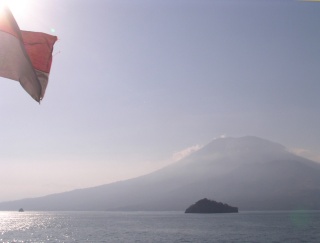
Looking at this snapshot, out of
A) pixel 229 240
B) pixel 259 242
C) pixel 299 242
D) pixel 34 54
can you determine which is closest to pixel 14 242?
pixel 229 240

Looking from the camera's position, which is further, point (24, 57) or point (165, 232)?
point (165, 232)

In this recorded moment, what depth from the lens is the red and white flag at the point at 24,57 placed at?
506 centimetres

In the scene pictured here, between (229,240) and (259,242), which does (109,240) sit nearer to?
(229,240)

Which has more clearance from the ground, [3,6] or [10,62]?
[3,6]

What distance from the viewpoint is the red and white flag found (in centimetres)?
506

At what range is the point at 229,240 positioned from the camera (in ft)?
200

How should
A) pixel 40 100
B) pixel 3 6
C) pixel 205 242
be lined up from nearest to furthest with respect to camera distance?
pixel 3 6
pixel 40 100
pixel 205 242

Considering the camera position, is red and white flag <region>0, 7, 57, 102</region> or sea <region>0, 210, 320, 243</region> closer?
red and white flag <region>0, 7, 57, 102</region>

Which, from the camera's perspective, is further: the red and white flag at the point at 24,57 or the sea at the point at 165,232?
the sea at the point at 165,232

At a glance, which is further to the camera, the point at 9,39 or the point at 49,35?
the point at 49,35

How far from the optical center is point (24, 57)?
5234 mm

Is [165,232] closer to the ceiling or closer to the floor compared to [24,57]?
closer to the floor

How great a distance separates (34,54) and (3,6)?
0.96m

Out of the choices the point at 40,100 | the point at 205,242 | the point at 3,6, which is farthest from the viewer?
the point at 205,242
